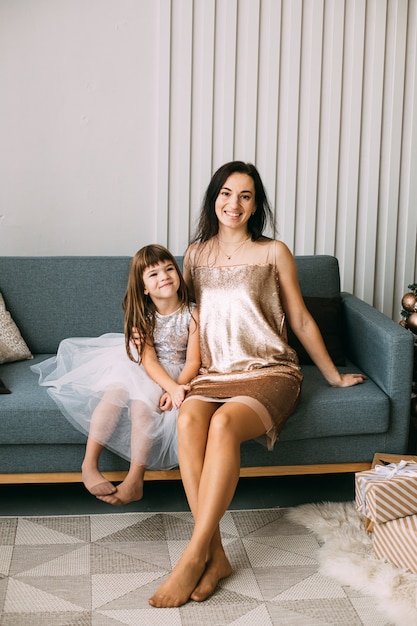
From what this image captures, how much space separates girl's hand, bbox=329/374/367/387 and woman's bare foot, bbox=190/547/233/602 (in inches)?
30.2

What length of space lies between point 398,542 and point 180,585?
0.64 meters

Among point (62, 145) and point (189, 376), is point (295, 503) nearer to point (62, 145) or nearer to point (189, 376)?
point (189, 376)

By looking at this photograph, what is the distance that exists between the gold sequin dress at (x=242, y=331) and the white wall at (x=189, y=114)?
855mm

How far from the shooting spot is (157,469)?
102 inches

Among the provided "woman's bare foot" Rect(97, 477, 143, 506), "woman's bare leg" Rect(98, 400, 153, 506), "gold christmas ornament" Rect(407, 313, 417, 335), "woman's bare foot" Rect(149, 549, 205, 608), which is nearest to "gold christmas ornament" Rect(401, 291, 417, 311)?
"gold christmas ornament" Rect(407, 313, 417, 335)

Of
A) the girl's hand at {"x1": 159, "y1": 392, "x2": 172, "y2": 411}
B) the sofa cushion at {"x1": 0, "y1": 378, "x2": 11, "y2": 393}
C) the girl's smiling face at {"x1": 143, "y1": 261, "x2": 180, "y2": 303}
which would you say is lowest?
the girl's hand at {"x1": 159, "y1": 392, "x2": 172, "y2": 411}

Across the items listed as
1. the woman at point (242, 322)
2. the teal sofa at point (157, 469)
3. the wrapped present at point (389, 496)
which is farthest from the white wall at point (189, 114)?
the wrapped present at point (389, 496)

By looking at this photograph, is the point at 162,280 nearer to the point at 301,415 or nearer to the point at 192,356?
the point at 192,356

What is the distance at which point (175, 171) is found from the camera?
350 centimetres

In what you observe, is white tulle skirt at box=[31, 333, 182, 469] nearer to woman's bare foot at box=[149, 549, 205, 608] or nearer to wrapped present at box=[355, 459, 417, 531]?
woman's bare foot at box=[149, 549, 205, 608]

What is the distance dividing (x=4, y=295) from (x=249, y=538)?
1370 millimetres

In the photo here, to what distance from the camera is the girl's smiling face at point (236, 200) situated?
2676 mm

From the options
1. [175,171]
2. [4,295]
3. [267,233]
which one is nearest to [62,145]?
[175,171]

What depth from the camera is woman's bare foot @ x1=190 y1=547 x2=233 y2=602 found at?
2.13 m
